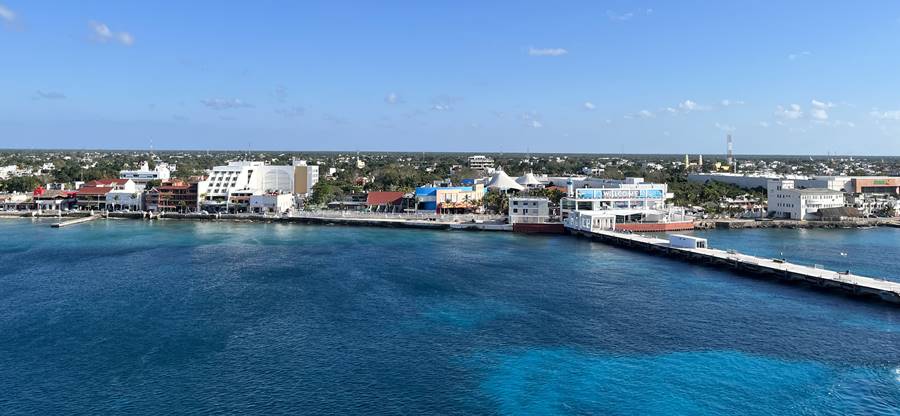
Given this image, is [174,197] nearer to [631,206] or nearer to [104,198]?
[104,198]

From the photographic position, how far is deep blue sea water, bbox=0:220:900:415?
1555 centimetres

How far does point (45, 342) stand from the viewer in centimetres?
1931

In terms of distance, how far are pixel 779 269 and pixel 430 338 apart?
56.6 ft

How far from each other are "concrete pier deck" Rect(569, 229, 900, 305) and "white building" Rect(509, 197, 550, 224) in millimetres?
8383

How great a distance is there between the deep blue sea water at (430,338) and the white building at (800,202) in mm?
18759

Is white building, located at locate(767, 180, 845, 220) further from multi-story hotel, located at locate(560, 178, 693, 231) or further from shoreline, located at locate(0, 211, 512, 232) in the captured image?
shoreline, located at locate(0, 211, 512, 232)

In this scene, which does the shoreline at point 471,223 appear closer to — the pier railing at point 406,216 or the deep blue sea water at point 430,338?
the pier railing at point 406,216

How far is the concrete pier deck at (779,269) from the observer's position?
81.8 ft

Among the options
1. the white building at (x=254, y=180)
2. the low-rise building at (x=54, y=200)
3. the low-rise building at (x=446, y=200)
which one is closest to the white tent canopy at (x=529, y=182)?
the low-rise building at (x=446, y=200)

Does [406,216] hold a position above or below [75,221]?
above

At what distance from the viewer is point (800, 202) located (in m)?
51.6

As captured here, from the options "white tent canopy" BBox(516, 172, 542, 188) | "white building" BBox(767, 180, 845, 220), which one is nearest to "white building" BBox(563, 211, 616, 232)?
"white building" BBox(767, 180, 845, 220)

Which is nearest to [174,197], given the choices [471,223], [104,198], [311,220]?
[104,198]

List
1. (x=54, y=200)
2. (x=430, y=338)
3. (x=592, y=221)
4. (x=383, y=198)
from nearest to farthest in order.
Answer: (x=430, y=338) → (x=592, y=221) → (x=54, y=200) → (x=383, y=198)
